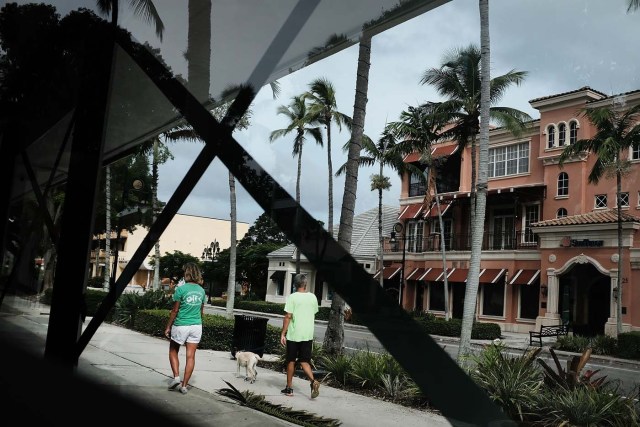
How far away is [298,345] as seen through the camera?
170 cm

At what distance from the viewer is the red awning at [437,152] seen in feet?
5.05

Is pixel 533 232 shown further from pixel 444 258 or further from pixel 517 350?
pixel 517 350

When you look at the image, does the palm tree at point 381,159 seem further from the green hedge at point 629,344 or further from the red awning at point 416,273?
the green hedge at point 629,344

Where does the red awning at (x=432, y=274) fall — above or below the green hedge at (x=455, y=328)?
above

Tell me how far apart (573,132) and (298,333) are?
37.7 inches

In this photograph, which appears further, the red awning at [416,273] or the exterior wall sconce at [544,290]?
the exterior wall sconce at [544,290]

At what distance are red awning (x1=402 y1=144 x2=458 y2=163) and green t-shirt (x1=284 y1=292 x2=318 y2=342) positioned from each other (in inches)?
18.4

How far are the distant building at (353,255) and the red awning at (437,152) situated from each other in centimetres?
14

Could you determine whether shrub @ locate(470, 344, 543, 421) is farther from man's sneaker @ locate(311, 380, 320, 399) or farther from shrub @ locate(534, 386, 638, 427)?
man's sneaker @ locate(311, 380, 320, 399)

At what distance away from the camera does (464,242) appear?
1585mm

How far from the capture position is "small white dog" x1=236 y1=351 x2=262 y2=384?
5.27ft

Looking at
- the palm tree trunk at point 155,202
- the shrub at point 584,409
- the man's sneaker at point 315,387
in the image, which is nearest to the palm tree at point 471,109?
the shrub at point 584,409

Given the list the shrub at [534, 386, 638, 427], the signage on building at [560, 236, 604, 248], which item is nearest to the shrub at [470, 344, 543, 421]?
the shrub at [534, 386, 638, 427]

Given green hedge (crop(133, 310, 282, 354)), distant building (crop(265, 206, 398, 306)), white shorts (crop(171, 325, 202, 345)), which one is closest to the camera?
distant building (crop(265, 206, 398, 306))
